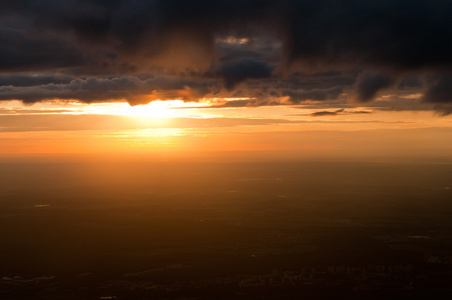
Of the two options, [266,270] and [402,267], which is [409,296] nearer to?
[402,267]

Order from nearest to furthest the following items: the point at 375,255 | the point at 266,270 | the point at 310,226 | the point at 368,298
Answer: the point at 368,298, the point at 266,270, the point at 375,255, the point at 310,226

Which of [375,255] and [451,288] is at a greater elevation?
[375,255]

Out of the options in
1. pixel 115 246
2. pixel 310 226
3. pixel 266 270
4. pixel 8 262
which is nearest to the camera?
pixel 266 270

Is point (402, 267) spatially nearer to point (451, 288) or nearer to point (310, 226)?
point (451, 288)

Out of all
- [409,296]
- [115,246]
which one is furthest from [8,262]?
[409,296]

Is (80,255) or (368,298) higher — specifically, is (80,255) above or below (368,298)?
above

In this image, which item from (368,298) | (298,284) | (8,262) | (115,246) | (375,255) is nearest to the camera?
(368,298)

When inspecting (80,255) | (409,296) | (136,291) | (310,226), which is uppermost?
(310,226)

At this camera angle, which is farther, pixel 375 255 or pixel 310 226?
pixel 310 226

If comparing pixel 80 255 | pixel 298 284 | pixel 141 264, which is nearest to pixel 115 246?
pixel 80 255
